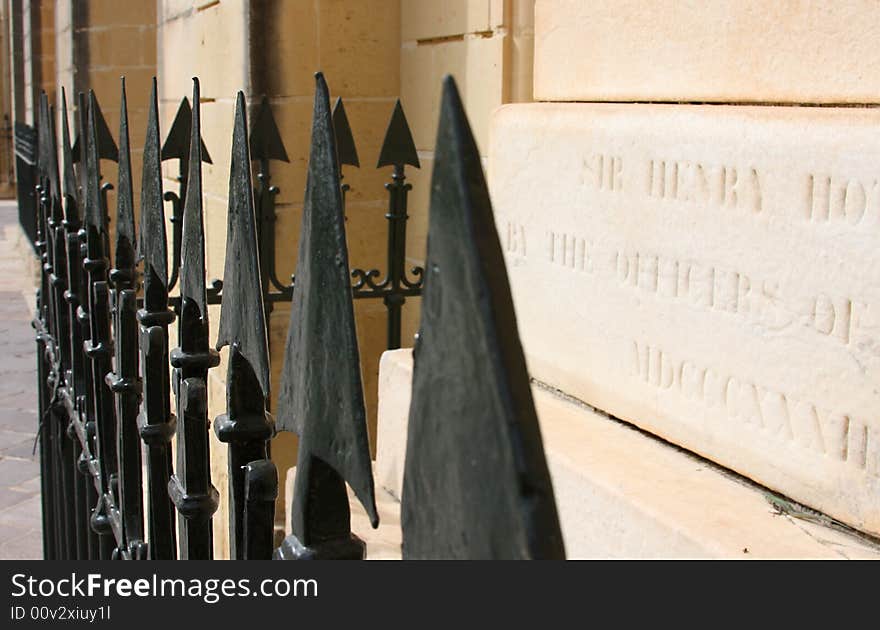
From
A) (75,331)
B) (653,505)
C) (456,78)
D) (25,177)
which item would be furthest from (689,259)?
(25,177)

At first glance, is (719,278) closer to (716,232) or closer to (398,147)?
(716,232)

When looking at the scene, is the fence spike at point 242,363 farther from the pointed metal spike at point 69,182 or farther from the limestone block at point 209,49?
the limestone block at point 209,49

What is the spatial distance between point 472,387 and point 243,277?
0.60 m

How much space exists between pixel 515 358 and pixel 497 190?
6.39 feet

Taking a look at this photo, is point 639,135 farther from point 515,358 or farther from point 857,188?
point 515,358

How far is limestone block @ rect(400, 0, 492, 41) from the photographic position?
3115 millimetres

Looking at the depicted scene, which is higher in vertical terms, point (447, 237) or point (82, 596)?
point (447, 237)

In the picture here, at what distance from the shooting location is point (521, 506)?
65 centimetres

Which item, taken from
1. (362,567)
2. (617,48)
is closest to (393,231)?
(617,48)

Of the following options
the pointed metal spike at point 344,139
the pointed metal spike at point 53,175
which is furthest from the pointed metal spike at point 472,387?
the pointed metal spike at point 344,139

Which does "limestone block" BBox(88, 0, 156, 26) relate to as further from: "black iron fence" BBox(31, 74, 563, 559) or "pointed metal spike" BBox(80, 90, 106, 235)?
"pointed metal spike" BBox(80, 90, 106, 235)

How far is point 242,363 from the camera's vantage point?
1259 millimetres

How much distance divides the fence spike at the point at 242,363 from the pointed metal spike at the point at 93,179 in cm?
80

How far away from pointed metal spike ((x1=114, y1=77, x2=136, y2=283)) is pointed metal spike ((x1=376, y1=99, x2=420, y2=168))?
5.75ft
